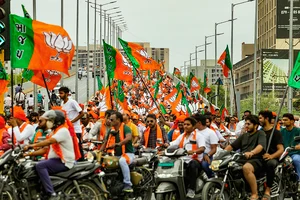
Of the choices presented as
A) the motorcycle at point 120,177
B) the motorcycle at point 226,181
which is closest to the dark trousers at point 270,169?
the motorcycle at point 226,181

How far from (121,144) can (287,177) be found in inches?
115

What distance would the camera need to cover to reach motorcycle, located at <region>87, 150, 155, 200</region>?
15.0m

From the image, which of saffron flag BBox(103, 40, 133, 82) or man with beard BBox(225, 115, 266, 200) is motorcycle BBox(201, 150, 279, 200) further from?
saffron flag BBox(103, 40, 133, 82)

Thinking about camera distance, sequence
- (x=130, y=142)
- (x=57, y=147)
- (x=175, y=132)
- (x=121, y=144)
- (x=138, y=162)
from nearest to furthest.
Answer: (x=57, y=147)
(x=121, y=144)
(x=130, y=142)
(x=138, y=162)
(x=175, y=132)

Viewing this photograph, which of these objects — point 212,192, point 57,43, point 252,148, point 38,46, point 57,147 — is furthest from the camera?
point 57,43

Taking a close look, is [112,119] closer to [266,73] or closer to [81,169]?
[81,169]

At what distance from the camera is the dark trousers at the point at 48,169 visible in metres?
12.8

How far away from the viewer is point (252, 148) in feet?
48.1

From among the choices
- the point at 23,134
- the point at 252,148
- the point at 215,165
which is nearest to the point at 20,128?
the point at 23,134

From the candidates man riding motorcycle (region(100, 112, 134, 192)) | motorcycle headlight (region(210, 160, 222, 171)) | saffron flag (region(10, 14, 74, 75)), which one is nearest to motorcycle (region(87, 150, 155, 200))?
man riding motorcycle (region(100, 112, 134, 192))

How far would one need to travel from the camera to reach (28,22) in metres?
16.8

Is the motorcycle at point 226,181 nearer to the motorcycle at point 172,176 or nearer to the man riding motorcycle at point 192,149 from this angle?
the motorcycle at point 172,176

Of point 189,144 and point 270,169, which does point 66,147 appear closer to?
point 189,144

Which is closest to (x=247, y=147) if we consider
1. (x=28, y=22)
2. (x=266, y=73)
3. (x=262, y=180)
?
(x=262, y=180)
